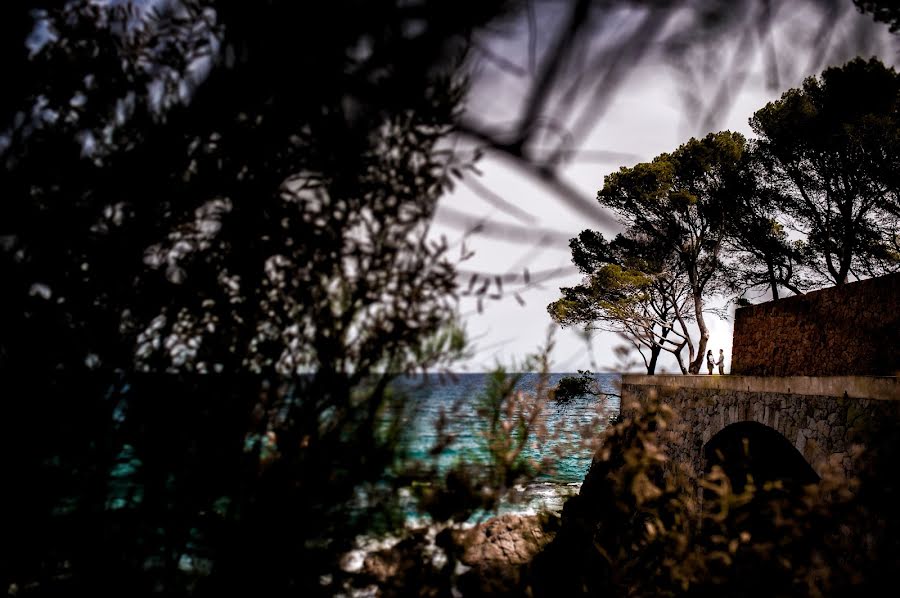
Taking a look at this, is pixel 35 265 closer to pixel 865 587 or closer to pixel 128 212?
pixel 128 212

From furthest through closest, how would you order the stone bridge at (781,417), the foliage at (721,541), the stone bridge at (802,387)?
the stone bridge at (802,387) → the stone bridge at (781,417) → the foliage at (721,541)

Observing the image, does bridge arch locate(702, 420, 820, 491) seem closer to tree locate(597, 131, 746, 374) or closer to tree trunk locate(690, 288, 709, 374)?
tree locate(597, 131, 746, 374)

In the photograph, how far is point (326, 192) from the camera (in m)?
1.58

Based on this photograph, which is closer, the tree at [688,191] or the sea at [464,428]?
the sea at [464,428]

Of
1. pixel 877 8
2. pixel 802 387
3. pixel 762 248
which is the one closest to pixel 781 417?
pixel 802 387

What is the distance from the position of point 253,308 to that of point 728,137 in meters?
18.8

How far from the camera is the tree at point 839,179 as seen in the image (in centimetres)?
1298

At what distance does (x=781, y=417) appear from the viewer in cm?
732

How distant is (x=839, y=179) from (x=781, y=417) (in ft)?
38.4

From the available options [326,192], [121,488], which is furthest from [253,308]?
[121,488]

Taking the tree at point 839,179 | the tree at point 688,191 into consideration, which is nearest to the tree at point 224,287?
the tree at point 839,179

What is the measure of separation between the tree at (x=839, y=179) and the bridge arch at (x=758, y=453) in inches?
293

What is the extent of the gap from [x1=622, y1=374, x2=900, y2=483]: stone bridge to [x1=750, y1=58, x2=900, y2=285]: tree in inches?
280

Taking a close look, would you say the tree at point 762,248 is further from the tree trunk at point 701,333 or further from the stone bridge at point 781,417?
the stone bridge at point 781,417
